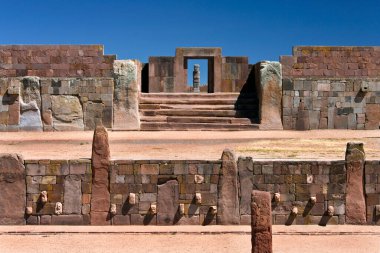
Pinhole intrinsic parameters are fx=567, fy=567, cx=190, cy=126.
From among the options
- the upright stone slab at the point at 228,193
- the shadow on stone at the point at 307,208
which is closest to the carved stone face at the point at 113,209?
the upright stone slab at the point at 228,193

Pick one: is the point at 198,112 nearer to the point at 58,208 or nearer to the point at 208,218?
the point at 208,218

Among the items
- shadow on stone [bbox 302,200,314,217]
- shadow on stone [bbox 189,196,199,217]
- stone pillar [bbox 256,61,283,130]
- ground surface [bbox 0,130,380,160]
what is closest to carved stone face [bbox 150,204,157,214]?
shadow on stone [bbox 189,196,199,217]

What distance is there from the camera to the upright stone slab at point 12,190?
10742mm

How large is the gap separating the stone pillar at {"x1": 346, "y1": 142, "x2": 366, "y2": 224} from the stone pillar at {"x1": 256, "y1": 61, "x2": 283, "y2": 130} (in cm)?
667

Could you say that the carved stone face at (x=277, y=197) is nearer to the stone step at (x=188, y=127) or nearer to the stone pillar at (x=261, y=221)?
the stone pillar at (x=261, y=221)

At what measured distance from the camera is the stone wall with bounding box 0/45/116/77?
19.8 m

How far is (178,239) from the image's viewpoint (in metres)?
9.70

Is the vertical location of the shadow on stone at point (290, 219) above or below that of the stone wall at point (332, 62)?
below

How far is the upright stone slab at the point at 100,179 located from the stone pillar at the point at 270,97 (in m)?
7.65

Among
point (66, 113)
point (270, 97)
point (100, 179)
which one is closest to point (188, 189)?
point (100, 179)

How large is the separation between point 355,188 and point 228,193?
2.43 metres

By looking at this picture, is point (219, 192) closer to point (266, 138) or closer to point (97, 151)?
point (97, 151)

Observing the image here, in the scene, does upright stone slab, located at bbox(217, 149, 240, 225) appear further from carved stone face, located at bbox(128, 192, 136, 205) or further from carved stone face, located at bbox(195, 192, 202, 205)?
carved stone face, located at bbox(128, 192, 136, 205)

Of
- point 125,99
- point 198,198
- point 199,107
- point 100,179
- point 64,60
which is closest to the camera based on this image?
point 198,198
